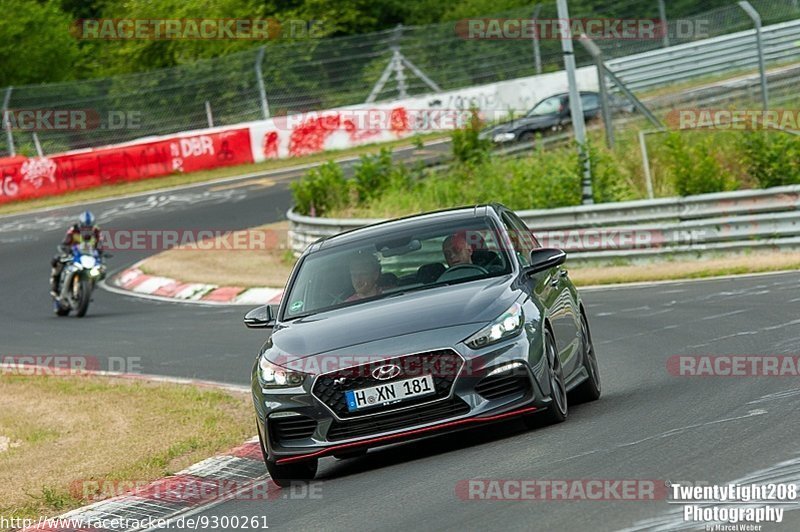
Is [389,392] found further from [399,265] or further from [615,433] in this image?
[399,265]

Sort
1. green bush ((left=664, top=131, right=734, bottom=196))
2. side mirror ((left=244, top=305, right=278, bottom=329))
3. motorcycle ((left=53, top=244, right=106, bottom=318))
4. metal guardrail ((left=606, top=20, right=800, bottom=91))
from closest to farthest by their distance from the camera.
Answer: side mirror ((left=244, top=305, right=278, bottom=329))
green bush ((left=664, top=131, right=734, bottom=196))
motorcycle ((left=53, top=244, right=106, bottom=318))
metal guardrail ((left=606, top=20, right=800, bottom=91))

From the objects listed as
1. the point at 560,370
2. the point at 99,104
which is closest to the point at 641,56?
the point at 99,104

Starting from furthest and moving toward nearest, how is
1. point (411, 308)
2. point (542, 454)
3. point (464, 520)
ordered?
point (411, 308), point (542, 454), point (464, 520)

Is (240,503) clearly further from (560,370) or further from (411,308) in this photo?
(560,370)

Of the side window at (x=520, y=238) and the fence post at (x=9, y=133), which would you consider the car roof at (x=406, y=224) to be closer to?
the side window at (x=520, y=238)

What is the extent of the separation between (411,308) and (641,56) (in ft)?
85.8

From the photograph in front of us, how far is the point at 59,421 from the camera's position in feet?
42.8

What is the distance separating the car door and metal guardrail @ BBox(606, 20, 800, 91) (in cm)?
2294

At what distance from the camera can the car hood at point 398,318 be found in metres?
8.70

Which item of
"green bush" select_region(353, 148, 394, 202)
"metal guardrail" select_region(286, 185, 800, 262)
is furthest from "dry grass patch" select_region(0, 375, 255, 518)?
"green bush" select_region(353, 148, 394, 202)

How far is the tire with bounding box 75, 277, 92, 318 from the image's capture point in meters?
22.5

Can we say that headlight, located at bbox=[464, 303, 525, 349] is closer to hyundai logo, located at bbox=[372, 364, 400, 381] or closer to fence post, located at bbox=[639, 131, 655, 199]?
hyundai logo, located at bbox=[372, 364, 400, 381]

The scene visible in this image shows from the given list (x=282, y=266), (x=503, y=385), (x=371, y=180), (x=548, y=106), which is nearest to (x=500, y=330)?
(x=503, y=385)

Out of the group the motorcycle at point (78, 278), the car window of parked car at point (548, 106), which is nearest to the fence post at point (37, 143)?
the car window of parked car at point (548, 106)
